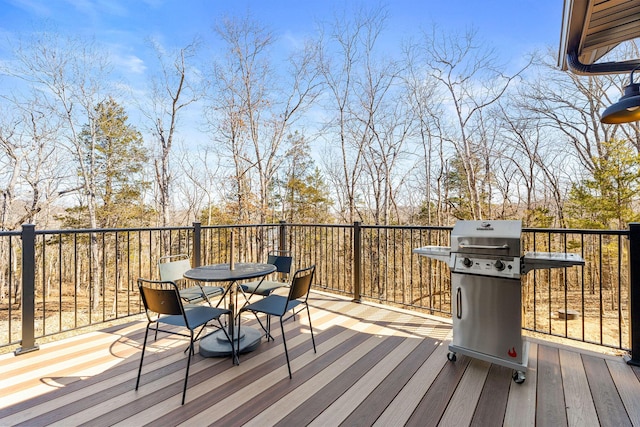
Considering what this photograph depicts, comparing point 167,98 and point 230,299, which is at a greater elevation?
point 167,98

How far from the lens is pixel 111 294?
14688 millimetres

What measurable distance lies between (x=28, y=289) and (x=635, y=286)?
501 cm

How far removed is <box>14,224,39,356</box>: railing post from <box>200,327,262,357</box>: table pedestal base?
4.77 feet

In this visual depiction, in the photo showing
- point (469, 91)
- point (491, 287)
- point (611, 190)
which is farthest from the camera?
point (469, 91)

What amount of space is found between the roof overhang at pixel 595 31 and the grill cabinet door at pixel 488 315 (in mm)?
1804

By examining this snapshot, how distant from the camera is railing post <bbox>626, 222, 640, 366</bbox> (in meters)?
2.33

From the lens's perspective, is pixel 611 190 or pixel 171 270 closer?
pixel 171 270

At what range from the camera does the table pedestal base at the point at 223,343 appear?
2557 mm

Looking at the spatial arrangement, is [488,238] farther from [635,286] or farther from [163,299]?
[163,299]

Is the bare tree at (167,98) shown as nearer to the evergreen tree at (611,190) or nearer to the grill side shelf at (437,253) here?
the grill side shelf at (437,253)

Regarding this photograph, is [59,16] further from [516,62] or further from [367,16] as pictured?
[516,62]

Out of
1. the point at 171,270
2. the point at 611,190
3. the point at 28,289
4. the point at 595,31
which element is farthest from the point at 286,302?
the point at 611,190

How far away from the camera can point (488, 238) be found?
2.27m

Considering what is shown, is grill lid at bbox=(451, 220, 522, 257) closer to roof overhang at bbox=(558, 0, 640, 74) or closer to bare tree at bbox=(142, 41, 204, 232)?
roof overhang at bbox=(558, 0, 640, 74)
